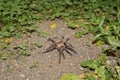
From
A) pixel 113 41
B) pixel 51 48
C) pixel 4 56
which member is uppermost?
pixel 113 41

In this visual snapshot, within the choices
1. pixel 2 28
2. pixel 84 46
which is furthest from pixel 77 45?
pixel 2 28

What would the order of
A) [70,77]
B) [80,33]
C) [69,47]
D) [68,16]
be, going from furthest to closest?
1. [68,16]
2. [80,33]
3. [69,47]
4. [70,77]

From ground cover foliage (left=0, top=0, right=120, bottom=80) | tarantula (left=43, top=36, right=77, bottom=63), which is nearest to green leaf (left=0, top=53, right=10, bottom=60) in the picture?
ground cover foliage (left=0, top=0, right=120, bottom=80)

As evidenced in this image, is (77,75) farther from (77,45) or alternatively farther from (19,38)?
(19,38)

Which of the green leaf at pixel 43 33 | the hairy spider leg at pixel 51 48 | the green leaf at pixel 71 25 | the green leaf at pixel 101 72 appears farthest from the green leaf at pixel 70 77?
the green leaf at pixel 71 25

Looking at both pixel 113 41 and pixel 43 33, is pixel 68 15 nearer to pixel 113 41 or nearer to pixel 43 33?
pixel 43 33

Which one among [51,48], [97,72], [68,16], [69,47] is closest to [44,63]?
[51,48]

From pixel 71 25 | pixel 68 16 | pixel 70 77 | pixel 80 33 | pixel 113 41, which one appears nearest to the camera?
pixel 70 77

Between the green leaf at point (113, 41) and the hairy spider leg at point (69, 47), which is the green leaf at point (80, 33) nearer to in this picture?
the hairy spider leg at point (69, 47)
